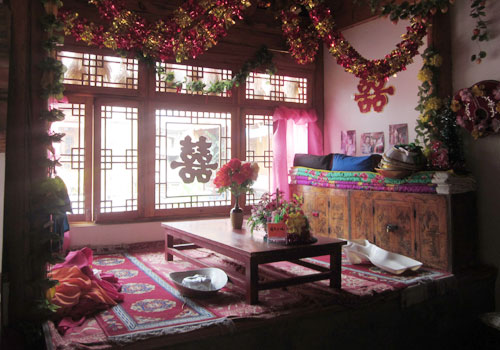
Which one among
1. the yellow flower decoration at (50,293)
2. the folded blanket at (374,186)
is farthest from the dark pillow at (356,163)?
the yellow flower decoration at (50,293)

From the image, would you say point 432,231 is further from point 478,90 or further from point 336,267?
point 478,90

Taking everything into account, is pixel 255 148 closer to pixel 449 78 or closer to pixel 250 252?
pixel 449 78

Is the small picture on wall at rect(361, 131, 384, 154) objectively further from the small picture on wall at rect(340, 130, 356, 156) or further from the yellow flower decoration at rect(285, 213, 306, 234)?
the yellow flower decoration at rect(285, 213, 306, 234)

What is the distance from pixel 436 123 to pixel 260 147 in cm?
240

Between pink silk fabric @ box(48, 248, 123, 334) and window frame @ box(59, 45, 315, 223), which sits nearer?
pink silk fabric @ box(48, 248, 123, 334)

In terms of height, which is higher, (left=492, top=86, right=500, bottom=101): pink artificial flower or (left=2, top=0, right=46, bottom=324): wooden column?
(left=492, top=86, right=500, bottom=101): pink artificial flower

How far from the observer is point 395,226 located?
13.2 feet

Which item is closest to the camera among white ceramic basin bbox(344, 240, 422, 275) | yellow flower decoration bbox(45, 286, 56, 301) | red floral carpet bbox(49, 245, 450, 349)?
red floral carpet bbox(49, 245, 450, 349)

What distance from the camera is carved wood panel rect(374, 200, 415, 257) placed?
390cm

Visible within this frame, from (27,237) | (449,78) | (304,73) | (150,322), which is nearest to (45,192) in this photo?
(27,237)

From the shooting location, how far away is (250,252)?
9.04ft

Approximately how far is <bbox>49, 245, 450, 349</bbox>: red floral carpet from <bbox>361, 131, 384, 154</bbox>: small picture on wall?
174cm

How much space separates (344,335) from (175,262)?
74.4 inches

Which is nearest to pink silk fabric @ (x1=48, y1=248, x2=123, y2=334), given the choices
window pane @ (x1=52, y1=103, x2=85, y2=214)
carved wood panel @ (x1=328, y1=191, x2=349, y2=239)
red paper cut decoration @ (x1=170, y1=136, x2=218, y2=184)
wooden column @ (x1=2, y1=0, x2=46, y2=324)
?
wooden column @ (x1=2, y1=0, x2=46, y2=324)
